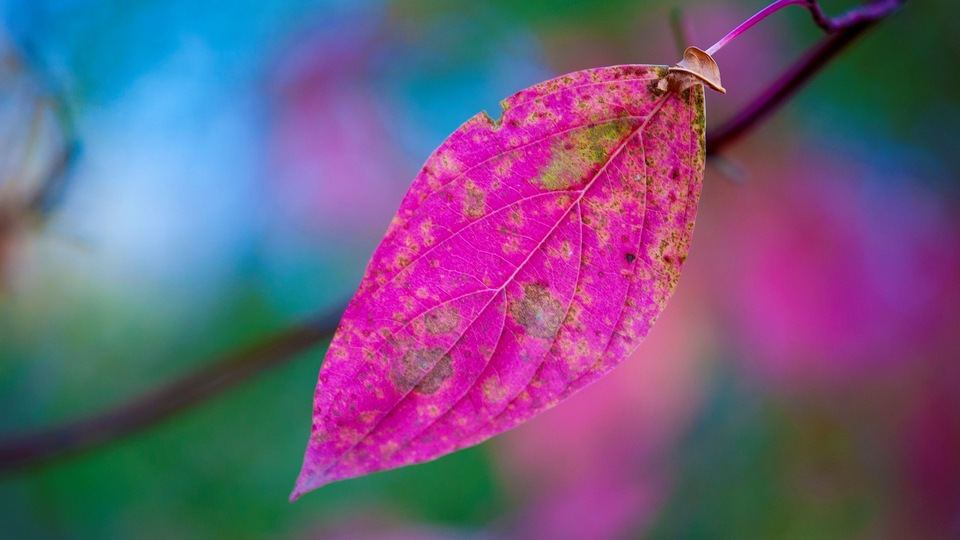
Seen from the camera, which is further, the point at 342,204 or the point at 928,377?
the point at 342,204

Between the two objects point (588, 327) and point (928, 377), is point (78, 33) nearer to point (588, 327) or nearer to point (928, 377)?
point (588, 327)

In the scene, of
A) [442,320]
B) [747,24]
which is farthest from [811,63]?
[442,320]

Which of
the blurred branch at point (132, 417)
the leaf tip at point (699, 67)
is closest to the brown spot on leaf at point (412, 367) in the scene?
the leaf tip at point (699, 67)

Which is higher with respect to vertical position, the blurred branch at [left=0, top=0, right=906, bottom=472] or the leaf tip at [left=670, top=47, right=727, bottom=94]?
the leaf tip at [left=670, top=47, right=727, bottom=94]

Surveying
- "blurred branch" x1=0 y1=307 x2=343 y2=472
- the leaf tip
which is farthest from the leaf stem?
"blurred branch" x1=0 y1=307 x2=343 y2=472

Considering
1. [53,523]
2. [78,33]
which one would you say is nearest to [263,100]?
[78,33]

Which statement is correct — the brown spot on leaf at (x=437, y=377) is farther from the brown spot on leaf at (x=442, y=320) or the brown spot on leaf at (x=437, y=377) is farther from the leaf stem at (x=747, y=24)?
the leaf stem at (x=747, y=24)

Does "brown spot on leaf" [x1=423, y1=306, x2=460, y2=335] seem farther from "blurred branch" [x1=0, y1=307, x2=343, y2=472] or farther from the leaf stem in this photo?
"blurred branch" [x1=0, y1=307, x2=343, y2=472]
